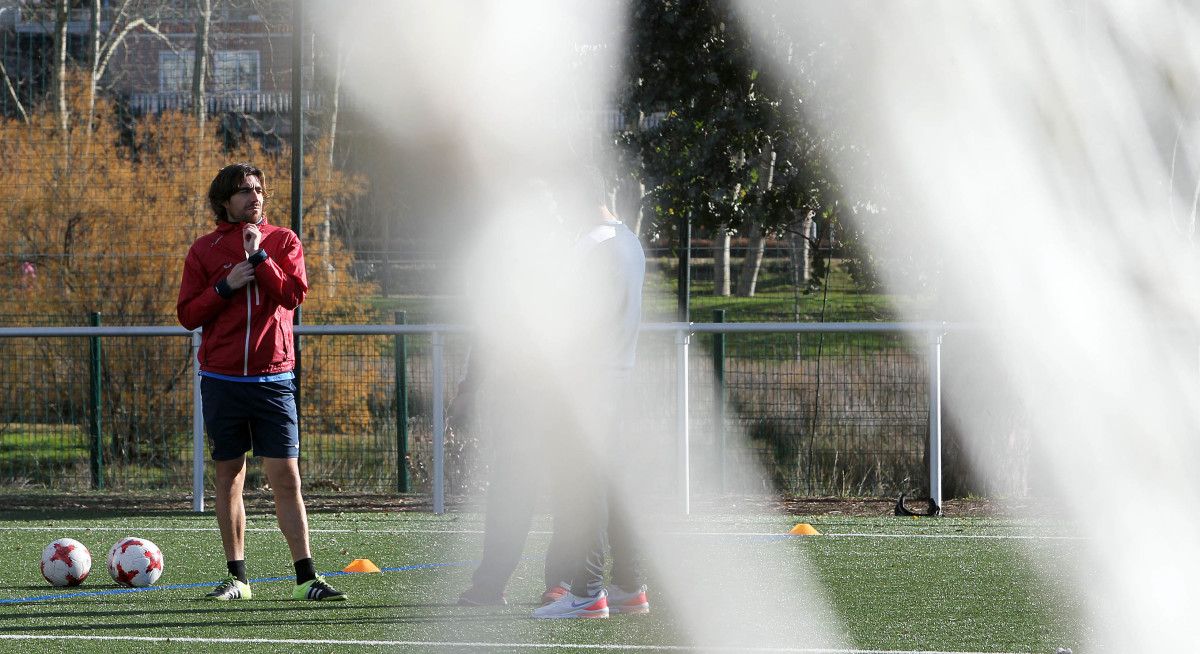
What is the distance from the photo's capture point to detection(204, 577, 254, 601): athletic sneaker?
16.3ft

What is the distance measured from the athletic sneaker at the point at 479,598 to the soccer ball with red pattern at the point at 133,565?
1.28m

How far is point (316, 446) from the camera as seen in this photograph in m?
10.3

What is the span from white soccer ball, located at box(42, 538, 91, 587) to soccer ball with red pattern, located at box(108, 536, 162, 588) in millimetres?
99

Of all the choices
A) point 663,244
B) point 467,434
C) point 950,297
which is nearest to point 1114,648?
point 950,297

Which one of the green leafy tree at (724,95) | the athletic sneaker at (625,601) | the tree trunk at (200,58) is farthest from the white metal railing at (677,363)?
the tree trunk at (200,58)

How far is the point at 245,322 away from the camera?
461cm

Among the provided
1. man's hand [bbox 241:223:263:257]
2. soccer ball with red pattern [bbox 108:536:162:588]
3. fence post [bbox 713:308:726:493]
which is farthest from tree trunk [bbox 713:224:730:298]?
man's hand [bbox 241:223:263:257]

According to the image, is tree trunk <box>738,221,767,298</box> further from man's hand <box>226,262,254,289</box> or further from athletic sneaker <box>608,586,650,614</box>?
man's hand <box>226,262,254,289</box>

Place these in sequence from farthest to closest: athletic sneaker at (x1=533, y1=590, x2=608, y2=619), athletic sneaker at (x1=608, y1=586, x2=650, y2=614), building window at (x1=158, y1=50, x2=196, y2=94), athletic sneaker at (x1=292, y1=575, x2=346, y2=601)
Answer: building window at (x1=158, y1=50, x2=196, y2=94) → athletic sneaker at (x1=292, y1=575, x2=346, y2=601) → athletic sneaker at (x1=608, y1=586, x2=650, y2=614) → athletic sneaker at (x1=533, y1=590, x2=608, y2=619)

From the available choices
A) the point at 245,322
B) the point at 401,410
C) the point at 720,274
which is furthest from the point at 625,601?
the point at 720,274

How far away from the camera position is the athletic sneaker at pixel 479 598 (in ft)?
15.3

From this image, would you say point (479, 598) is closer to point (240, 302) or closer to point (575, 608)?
point (575, 608)

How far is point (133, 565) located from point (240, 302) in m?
1.25

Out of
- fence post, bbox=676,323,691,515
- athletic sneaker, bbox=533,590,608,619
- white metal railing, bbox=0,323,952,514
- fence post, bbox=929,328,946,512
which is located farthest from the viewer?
fence post, bbox=676,323,691,515
